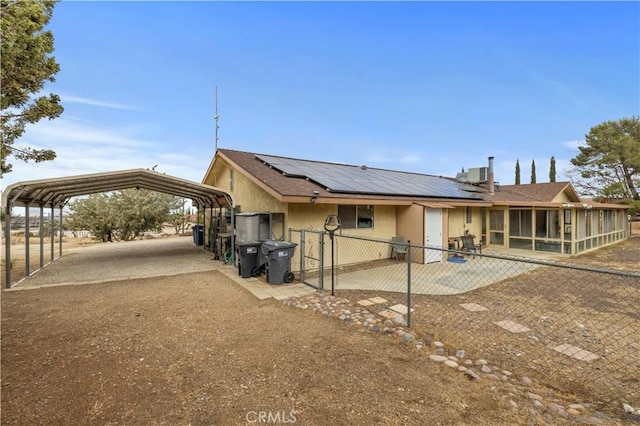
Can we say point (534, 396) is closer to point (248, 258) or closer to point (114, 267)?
point (248, 258)

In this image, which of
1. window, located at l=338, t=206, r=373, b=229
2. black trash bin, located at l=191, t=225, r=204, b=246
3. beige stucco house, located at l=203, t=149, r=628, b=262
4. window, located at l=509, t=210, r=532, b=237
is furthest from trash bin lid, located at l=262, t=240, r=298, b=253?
window, located at l=509, t=210, r=532, b=237

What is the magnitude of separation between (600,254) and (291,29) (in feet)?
56.5

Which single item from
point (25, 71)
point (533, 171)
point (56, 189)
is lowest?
point (56, 189)

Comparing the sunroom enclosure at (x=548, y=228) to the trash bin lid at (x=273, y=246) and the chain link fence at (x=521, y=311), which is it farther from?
the trash bin lid at (x=273, y=246)

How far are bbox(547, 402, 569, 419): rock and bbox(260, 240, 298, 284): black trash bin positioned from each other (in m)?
5.62

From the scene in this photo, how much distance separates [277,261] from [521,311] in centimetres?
531

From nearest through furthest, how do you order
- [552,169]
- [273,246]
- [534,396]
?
Result: [534,396], [273,246], [552,169]

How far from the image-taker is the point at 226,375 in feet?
10.7

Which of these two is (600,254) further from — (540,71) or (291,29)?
(291,29)

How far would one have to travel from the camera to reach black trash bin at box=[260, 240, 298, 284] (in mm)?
7254

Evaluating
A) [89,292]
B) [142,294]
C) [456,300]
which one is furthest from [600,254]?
[89,292]

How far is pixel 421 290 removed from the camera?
22.1ft

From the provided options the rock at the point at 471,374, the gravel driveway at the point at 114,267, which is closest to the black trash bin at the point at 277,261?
the gravel driveway at the point at 114,267

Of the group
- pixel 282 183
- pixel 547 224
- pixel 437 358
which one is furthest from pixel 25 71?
pixel 547 224
